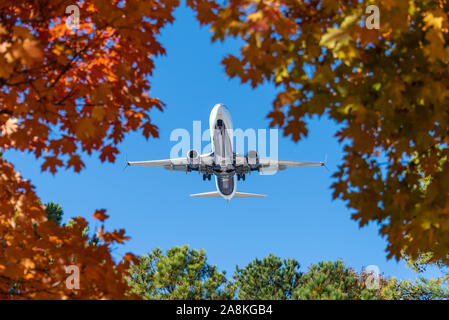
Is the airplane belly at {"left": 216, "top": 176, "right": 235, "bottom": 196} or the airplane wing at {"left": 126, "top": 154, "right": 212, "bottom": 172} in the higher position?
the airplane wing at {"left": 126, "top": 154, "right": 212, "bottom": 172}

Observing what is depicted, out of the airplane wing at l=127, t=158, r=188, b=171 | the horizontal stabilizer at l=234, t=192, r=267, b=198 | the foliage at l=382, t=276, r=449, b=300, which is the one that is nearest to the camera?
the foliage at l=382, t=276, r=449, b=300

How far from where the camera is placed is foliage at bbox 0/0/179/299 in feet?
15.4

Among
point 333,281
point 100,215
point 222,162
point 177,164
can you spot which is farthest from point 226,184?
point 100,215

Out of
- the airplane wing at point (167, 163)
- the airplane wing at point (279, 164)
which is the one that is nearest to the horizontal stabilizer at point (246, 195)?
the airplane wing at point (279, 164)

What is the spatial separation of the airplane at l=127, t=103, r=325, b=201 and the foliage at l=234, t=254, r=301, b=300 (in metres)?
8.23

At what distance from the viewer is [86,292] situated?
15.6ft

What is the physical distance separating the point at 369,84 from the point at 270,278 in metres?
27.6

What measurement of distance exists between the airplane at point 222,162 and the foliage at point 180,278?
7.65 meters

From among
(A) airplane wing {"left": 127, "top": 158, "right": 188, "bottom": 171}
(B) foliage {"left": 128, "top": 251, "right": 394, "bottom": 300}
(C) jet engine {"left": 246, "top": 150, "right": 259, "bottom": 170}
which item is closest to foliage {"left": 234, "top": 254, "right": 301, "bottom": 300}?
(B) foliage {"left": 128, "top": 251, "right": 394, "bottom": 300}

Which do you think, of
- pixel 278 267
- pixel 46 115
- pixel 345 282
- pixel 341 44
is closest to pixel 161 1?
pixel 46 115

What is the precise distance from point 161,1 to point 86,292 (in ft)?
13.4

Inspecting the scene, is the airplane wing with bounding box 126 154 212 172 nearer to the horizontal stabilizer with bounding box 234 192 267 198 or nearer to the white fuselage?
the white fuselage

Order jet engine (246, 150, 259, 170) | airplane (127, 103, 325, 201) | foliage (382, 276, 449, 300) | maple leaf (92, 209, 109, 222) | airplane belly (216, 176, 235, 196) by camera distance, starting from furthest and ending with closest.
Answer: airplane belly (216, 176, 235, 196) < jet engine (246, 150, 259, 170) < airplane (127, 103, 325, 201) < foliage (382, 276, 449, 300) < maple leaf (92, 209, 109, 222)

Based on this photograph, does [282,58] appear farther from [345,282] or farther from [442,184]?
[345,282]
